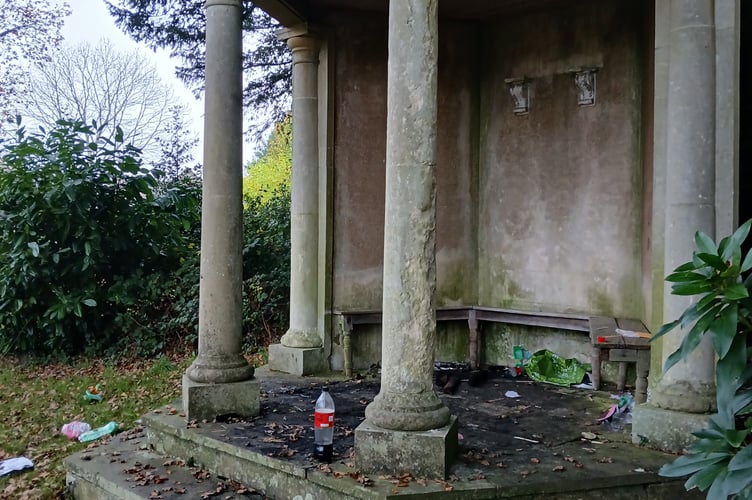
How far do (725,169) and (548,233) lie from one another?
320 centimetres

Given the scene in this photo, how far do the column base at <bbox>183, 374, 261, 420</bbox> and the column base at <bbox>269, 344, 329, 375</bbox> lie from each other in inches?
72.2

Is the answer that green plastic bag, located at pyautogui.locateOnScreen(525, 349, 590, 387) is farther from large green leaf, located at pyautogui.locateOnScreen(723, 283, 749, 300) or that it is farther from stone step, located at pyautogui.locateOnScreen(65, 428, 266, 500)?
large green leaf, located at pyautogui.locateOnScreen(723, 283, 749, 300)

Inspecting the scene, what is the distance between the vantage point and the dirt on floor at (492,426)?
410 centimetres

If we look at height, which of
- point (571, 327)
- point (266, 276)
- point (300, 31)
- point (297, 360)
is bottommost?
point (297, 360)

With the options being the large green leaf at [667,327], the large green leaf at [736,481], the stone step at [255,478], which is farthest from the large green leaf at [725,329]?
Result: the stone step at [255,478]

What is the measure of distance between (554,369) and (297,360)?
2933mm

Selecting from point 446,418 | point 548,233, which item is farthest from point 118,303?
point 446,418

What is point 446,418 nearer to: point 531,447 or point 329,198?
point 531,447

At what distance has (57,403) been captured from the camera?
23.5 feet

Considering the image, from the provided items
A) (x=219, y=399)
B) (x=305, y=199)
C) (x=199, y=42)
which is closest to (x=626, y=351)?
(x=219, y=399)

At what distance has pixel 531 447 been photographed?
448 centimetres

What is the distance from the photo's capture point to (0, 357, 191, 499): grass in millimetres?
5141

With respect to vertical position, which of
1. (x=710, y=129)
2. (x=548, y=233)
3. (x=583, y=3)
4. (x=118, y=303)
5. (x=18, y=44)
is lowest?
(x=118, y=303)

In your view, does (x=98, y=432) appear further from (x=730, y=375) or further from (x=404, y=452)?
(x=730, y=375)
